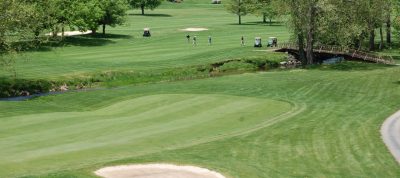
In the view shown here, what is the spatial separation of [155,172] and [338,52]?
216 ft

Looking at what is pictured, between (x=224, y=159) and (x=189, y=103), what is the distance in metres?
14.6

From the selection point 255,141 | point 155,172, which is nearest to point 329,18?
point 255,141

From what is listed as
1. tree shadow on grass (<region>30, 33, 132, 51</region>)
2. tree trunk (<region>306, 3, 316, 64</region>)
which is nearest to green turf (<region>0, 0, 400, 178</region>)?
tree trunk (<region>306, 3, 316, 64</region>)

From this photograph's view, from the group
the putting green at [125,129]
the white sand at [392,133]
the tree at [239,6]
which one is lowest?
the white sand at [392,133]

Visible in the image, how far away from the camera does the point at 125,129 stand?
32688mm

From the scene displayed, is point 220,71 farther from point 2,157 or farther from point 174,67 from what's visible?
point 2,157

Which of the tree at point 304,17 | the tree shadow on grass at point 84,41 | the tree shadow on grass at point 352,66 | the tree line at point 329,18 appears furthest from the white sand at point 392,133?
the tree shadow on grass at point 84,41

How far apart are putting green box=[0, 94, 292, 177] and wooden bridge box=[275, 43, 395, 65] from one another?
1623 inches

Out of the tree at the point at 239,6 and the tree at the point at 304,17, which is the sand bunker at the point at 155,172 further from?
the tree at the point at 239,6

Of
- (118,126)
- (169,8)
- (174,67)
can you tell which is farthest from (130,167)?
(169,8)

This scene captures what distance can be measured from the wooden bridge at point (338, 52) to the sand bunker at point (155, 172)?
6219 centimetres

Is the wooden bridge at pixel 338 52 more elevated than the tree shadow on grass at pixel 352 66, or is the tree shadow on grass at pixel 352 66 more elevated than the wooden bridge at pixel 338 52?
the wooden bridge at pixel 338 52

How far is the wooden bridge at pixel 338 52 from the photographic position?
8284cm

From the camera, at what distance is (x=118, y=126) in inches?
1314
